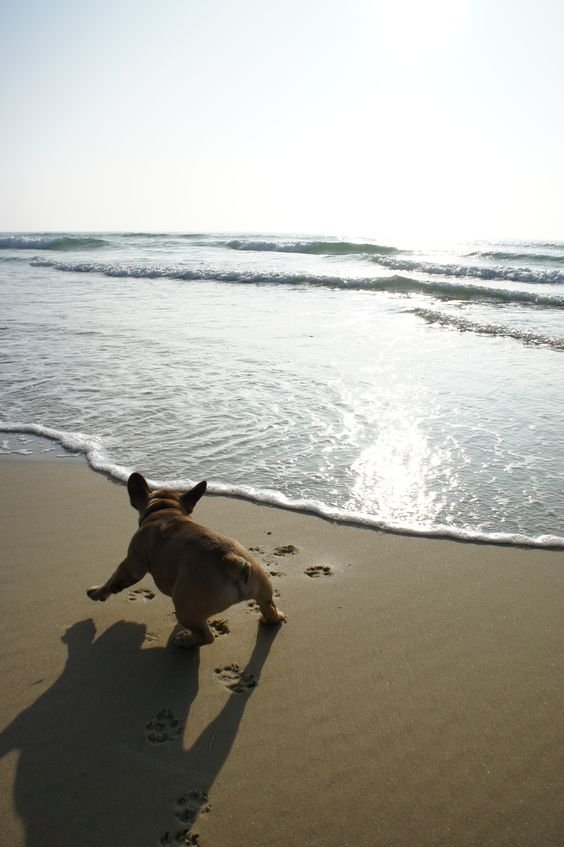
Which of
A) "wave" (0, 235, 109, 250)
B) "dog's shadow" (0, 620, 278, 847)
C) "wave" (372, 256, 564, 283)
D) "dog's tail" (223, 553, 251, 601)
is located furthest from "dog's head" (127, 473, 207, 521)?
"wave" (0, 235, 109, 250)

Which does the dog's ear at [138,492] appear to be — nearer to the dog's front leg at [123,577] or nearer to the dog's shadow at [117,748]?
the dog's front leg at [123,577]

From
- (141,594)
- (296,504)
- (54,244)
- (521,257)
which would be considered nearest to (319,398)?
(296,504)

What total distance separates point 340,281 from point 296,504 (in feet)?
51.0

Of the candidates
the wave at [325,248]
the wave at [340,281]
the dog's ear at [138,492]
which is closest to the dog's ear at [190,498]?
the dog's ear at [138,492]

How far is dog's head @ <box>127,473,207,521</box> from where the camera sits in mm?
3273

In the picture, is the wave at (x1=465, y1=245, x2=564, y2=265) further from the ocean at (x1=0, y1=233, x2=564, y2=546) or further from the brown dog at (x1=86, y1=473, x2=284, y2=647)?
the brown dog at (x1=86, y1=473, x2=284, y2=647)

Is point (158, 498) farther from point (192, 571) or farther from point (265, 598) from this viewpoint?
point (265, 598)

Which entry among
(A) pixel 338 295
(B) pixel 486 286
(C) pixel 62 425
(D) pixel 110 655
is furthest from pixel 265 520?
(B) pixel 486 286

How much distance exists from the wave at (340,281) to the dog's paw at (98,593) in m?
14.2

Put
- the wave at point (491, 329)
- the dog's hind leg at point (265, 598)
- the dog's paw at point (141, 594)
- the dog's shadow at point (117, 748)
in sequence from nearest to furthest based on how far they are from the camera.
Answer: the dog's shadow at point (117, 748), the dog's hind leg at point (265, 598), the dog's paw at point (141, 594), the wave at point (491, 329)

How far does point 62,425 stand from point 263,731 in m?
4.35

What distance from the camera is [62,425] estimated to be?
236 inches

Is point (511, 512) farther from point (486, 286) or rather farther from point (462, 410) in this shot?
point (486, 286)

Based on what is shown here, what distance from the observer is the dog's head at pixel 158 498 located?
10.7 ft
